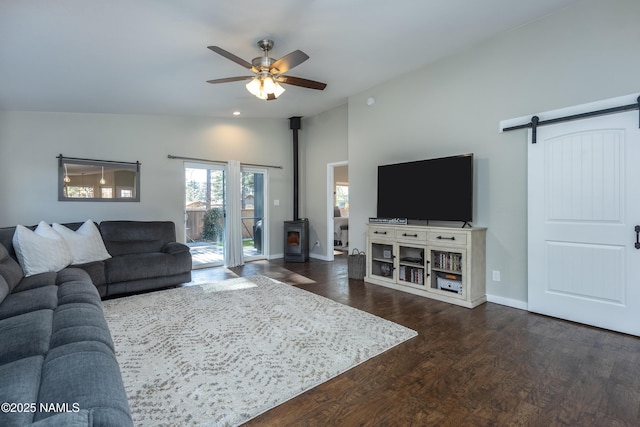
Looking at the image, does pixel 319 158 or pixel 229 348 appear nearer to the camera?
pixel 229 348

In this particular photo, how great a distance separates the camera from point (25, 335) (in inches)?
58.1

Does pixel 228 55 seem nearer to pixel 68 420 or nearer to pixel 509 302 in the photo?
pixel 68 420

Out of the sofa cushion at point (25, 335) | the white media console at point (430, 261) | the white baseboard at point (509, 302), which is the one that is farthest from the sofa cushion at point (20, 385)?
the white baseboard at point (509, 302)

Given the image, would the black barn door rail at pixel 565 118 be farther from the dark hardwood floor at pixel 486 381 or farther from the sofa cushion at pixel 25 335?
the sofa cushion at pixel 25 335

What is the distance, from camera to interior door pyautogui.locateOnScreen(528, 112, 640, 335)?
8.58 feet

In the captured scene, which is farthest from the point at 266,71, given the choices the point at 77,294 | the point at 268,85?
the point at 77,294

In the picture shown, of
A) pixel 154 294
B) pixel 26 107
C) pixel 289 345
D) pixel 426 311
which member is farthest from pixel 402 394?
pixel 26 107

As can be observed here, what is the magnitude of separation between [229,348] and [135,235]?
302 centimetres

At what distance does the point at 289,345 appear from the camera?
2377 millimetres

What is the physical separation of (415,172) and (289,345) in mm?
2697

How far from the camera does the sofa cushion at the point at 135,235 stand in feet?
13.9

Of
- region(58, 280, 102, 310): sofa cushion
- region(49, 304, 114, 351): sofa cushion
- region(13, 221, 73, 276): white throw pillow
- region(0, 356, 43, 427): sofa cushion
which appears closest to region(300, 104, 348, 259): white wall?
region(13, 221, 73, 276): white throw pillow

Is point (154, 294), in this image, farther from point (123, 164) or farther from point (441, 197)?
point (441, 197)

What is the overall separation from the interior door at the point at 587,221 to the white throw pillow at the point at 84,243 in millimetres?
5007
